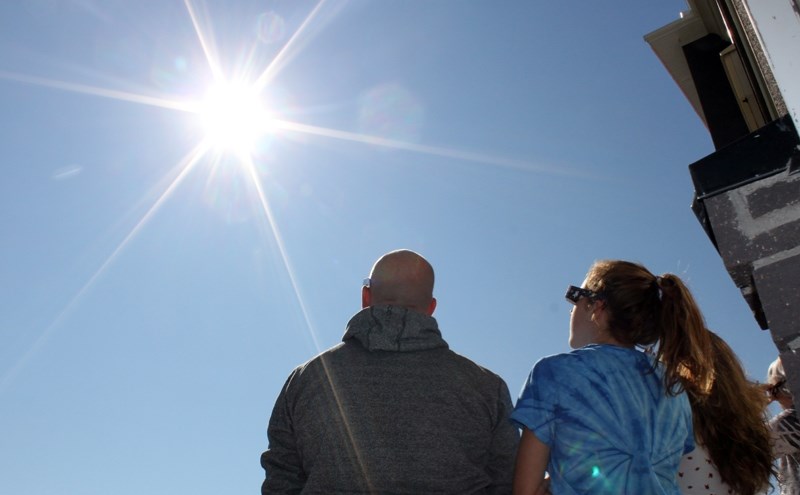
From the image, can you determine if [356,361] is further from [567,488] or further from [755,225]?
[755,225]

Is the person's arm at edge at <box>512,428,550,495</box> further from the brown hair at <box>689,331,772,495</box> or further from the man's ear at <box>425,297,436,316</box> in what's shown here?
the man's ear at <box>425,297,436,316</box>

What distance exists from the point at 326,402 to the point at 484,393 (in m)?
0.55

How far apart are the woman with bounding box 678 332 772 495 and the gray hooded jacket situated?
611mm

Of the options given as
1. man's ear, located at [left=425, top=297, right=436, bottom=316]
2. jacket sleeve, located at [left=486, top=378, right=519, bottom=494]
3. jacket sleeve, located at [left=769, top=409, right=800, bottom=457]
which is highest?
man's ear, located at [left=425, top=297, right=436, bottom=316]

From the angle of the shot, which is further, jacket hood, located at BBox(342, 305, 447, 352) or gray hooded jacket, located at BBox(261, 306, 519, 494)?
jacket hood, located at BBox(342, 305, 447, 352)

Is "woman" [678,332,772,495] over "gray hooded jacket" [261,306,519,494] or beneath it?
beneath

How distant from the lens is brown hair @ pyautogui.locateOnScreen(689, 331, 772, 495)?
206 centimetres

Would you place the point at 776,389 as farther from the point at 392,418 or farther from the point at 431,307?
the point at 392,418

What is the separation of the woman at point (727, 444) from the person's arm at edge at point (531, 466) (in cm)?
64

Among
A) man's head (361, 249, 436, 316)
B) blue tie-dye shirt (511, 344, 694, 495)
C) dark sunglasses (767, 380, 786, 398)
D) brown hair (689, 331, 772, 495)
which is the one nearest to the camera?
blue tie-dye shirt (511, 344, 694, 495)

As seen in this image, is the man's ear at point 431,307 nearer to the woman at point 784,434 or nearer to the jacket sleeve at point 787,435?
the woman at point 784,434

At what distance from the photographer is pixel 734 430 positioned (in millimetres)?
2090

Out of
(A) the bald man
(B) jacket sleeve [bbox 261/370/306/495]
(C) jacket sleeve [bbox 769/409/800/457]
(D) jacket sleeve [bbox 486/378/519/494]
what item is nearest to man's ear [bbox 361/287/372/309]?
(A) the bald man

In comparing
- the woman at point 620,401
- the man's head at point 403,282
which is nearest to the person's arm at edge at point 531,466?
the woman at point 620,401
